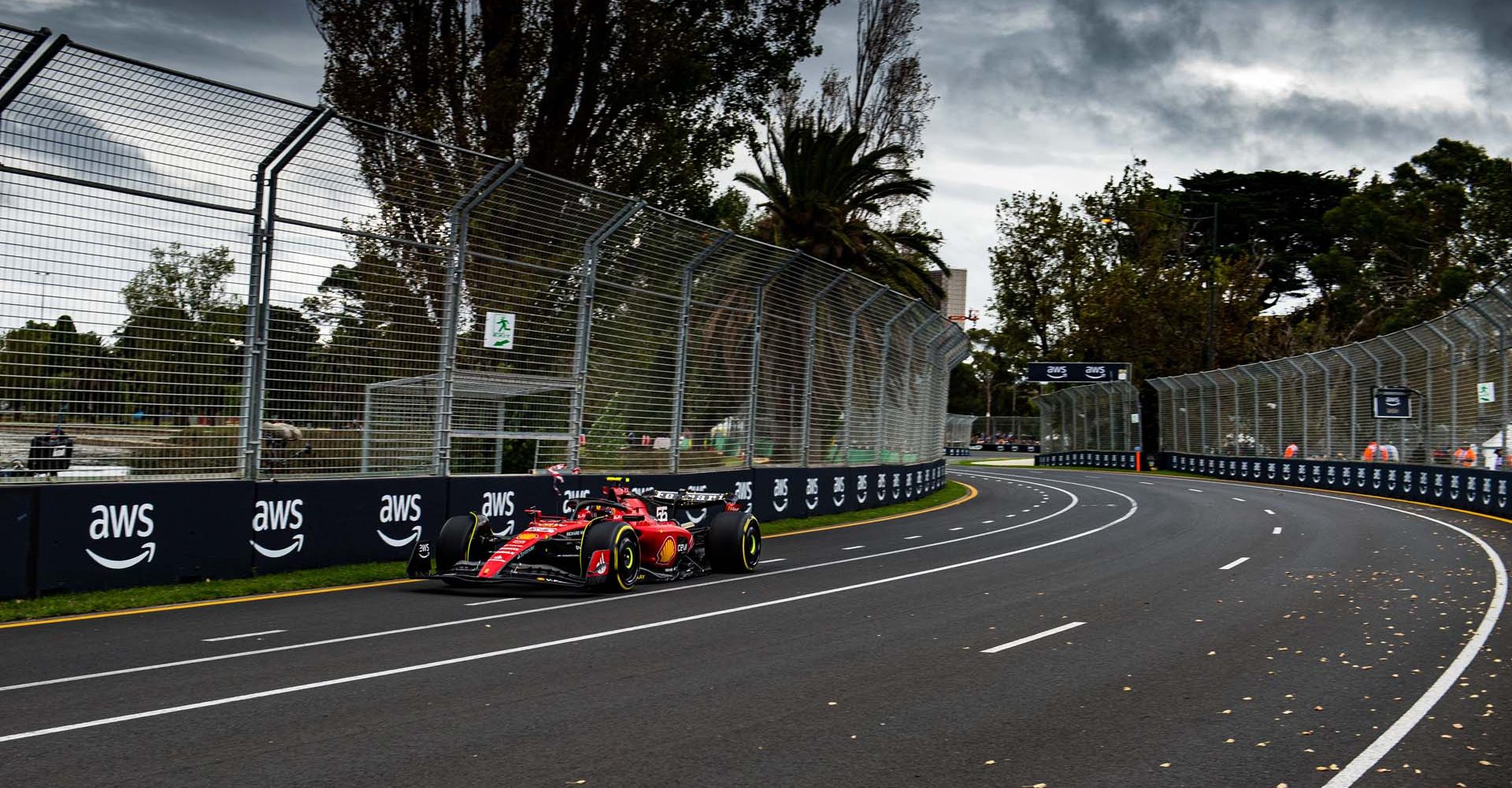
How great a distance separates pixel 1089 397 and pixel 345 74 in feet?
155

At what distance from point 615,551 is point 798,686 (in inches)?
183

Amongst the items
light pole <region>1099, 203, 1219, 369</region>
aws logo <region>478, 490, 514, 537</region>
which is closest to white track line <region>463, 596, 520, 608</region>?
aws logo <region>478, 490, 514, 537</region>

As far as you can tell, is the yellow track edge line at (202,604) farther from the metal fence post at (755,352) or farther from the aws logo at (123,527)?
the metal fence post at (755,352)

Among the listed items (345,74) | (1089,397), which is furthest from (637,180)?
(1089,397)

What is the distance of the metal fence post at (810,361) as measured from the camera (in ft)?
76.6

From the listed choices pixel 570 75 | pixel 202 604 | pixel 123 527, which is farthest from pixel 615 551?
pixel 570 75

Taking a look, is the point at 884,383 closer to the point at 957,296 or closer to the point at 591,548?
the point at 591,548

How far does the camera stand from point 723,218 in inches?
1681

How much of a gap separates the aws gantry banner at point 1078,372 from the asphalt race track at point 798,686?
162ft

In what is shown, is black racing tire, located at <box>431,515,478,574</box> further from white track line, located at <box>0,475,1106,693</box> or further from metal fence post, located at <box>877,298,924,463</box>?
metal fence post, located at <box>877,298,924,463</box>

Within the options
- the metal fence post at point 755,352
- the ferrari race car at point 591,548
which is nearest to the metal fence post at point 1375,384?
the metal fence post at point 755,352

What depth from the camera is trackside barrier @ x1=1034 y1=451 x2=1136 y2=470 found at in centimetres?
5891

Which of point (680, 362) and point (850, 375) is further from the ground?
point (850, 375)

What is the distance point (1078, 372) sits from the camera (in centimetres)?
6388
